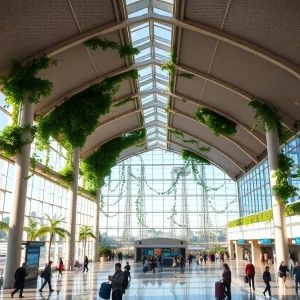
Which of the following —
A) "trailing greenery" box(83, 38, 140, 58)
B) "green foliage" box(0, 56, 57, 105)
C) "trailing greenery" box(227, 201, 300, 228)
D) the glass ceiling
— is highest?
the glass ceiling

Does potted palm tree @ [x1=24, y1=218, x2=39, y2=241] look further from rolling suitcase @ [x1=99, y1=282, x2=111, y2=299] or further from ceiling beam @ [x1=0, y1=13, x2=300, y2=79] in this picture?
rolling suitcase @ [x1=99, y1=282, x2=111, y2=299]

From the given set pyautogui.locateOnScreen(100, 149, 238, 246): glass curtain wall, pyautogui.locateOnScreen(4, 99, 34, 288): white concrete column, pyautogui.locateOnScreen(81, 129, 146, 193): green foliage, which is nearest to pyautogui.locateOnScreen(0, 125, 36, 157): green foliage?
pyautogui.locateOnScreen(4, 99, 34, 288): white concrete column

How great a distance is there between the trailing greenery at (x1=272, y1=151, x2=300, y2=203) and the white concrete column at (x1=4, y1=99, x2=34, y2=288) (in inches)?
559

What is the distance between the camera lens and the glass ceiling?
17297 mm

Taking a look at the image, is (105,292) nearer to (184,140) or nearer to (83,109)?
(83,109)

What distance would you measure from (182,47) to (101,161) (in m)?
17.0

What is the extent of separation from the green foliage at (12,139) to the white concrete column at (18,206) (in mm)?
196

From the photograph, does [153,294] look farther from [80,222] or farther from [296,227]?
[80,222]

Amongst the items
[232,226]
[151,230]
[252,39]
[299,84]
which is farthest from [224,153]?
[252,39]

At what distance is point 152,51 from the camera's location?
894 inches

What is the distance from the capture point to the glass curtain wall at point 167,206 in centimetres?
4403

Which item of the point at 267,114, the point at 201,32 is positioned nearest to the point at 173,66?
the point at 201,32

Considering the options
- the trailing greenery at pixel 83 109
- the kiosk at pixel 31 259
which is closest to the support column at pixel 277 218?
the trailing greenery at pixel 83 109

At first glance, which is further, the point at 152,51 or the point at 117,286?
the point at 152,51
